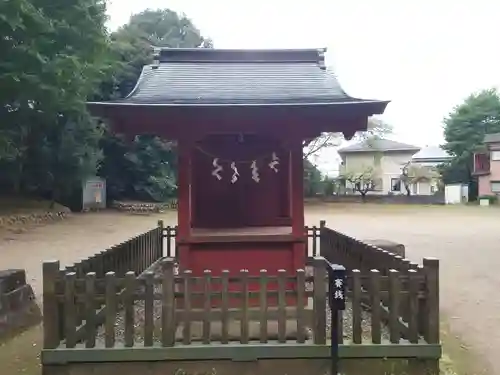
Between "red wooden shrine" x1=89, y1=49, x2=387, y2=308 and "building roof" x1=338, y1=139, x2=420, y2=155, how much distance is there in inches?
1714

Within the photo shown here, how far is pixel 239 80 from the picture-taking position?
6.79 metres

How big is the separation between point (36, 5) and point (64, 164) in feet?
29.9

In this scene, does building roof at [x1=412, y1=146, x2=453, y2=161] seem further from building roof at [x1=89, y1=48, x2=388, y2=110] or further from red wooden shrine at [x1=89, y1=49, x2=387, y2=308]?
red wooden shrine at [x1=89, y1=49, x2=387, y2=308]

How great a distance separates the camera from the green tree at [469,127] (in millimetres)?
44250

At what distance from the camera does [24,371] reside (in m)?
4.77

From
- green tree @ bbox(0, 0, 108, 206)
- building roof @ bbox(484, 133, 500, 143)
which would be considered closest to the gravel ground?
green tree @ bbox(0, 0, 108, 206)

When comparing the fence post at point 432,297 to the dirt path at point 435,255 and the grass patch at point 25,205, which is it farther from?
the grass patch at point 25,205

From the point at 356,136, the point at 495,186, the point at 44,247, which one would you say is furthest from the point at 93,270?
the point at 495,186

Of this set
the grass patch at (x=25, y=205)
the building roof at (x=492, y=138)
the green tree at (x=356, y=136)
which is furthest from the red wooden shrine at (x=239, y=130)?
the building roof at (x=492, y=138)

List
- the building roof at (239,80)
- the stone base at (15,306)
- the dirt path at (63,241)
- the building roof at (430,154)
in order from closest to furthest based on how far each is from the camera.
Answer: the building roof at (239,80), the stone base at (15,306), the dirt path at (63,241), the building roof at (430,154)

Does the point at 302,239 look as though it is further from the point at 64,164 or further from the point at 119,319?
the point at 64,164

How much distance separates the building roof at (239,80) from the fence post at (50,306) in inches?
75.5

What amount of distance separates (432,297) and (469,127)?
146 ft

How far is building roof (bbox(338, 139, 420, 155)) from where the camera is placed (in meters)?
50.2
